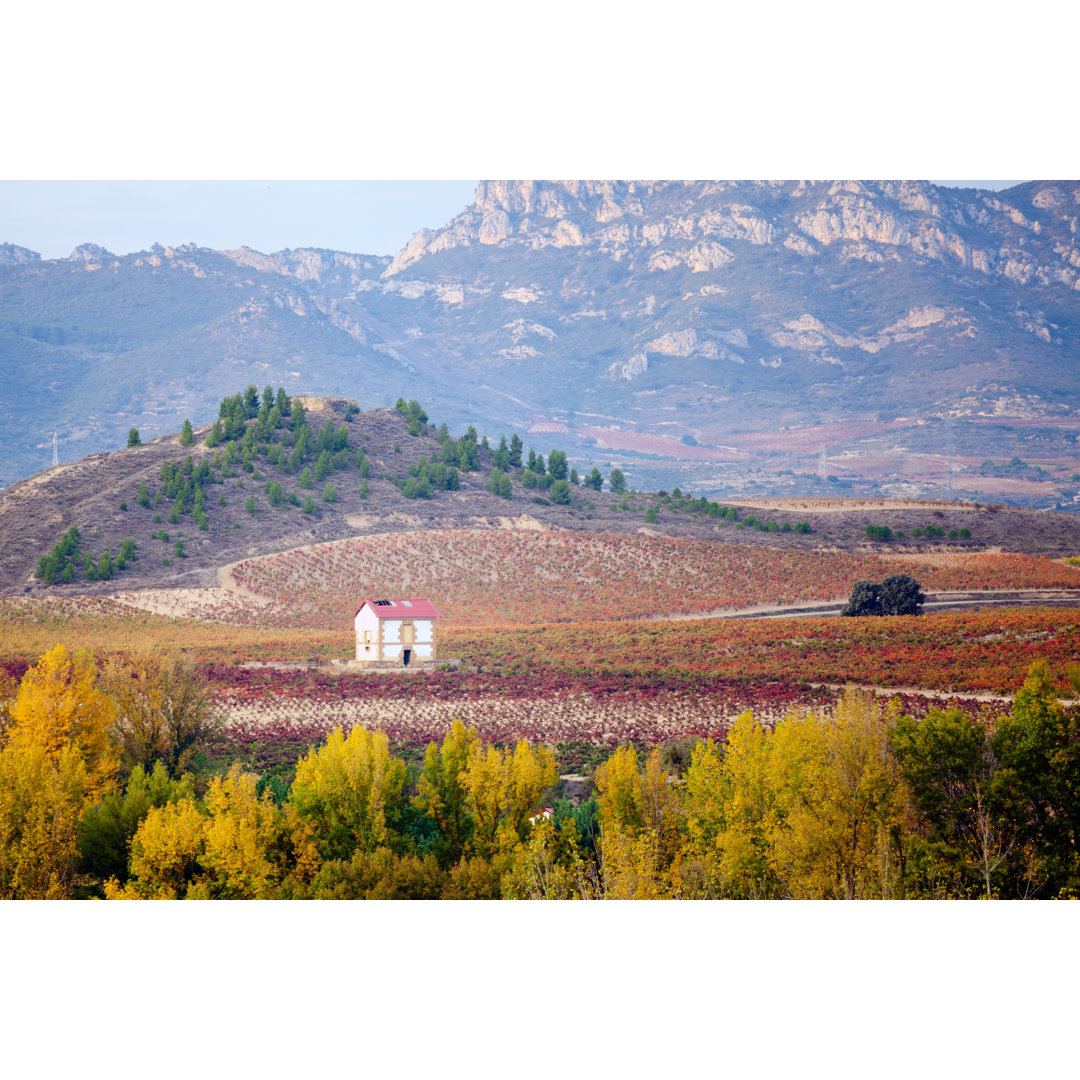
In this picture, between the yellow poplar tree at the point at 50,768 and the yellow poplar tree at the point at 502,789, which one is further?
the yellow poplar tree at the point at 502,789

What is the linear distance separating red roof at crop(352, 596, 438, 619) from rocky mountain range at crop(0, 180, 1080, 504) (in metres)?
10.9

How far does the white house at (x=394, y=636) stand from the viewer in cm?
1784

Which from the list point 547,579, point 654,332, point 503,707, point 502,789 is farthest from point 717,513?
point 654,332

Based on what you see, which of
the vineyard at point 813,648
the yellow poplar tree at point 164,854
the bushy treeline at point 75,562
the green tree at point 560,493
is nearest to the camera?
the yellow poplar tree at point 164,854

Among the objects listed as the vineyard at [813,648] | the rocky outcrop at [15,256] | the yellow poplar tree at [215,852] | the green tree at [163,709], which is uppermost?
the rocky outcrop at [15,256]

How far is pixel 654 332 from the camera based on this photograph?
5635 inches

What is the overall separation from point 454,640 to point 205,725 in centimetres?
487

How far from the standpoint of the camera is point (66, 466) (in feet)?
101

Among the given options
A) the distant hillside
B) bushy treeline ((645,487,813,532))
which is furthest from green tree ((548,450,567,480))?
bushy treeline ((645,487,813,532))

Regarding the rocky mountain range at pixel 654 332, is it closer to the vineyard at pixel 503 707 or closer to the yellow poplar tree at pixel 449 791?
the vineyard at pixel 503 707

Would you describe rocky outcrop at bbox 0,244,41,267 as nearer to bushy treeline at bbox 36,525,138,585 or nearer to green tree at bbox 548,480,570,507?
bushy treeline at bbox 36,525,138,585

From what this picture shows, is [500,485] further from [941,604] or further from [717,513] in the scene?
[941,604]

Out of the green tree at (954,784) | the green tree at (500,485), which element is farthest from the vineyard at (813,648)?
the green tree at (500,485)

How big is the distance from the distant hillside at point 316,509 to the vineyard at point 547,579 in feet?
2.95
